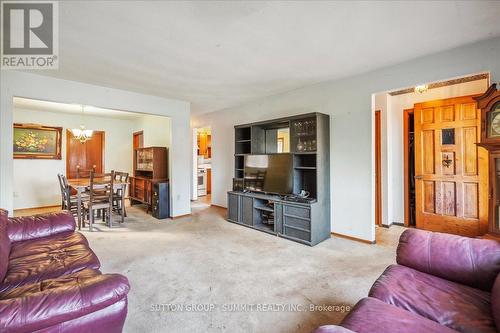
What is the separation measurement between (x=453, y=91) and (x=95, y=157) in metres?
8.22

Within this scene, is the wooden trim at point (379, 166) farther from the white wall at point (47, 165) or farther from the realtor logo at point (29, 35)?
the white wall at point (47, 165)

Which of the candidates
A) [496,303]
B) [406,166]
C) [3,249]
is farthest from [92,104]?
[406,166]

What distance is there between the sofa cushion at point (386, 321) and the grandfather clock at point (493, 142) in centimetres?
191

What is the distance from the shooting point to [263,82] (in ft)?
12.9

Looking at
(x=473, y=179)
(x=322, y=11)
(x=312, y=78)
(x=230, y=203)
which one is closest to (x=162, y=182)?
(x=230, y=203)

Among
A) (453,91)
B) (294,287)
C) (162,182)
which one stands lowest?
(294,287)

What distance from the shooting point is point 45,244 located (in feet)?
7.14

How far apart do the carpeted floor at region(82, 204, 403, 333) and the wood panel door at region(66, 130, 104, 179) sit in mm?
3345

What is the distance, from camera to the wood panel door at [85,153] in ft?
20.7

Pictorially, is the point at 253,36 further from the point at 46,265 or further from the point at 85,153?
the point at 85,153

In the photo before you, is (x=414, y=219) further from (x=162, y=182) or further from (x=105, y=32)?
(x=105, y=32)

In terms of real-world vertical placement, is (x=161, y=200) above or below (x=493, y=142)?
below

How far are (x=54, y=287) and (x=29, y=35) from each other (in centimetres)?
251

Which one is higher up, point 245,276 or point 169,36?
point 169,36
